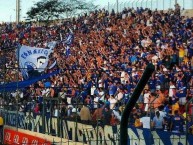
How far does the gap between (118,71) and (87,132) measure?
24.1 ft

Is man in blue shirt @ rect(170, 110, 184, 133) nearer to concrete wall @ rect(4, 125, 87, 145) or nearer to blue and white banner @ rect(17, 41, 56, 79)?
concrete wall @ rect(4, 125, 87, 145)

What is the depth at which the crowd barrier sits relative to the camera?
11.0 m

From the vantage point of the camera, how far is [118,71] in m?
20.8

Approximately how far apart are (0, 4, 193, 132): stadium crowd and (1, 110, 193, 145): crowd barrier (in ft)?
0.72

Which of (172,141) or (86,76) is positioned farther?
(86,76)

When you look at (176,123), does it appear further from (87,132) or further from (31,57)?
(31,57)

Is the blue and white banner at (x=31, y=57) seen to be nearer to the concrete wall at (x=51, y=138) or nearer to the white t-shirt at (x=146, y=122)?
the concrete wall at (x=51, y=138)

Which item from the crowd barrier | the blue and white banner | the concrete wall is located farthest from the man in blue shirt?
the blue and white banner

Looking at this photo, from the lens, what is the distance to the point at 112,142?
12.6 metres

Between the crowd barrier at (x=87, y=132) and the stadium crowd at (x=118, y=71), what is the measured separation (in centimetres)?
22

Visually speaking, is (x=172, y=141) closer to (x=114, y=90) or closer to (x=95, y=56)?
(x=114, y=90)

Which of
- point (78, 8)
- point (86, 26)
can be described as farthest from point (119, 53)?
point (78, 8)

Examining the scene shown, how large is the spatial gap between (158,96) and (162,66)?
4858 millimetres

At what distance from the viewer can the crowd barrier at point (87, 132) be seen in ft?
36.0
